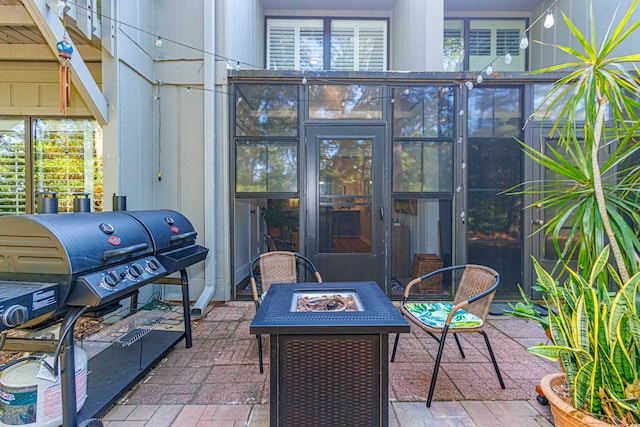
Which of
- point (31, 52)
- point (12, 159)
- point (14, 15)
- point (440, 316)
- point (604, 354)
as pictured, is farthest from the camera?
point (12, 159)

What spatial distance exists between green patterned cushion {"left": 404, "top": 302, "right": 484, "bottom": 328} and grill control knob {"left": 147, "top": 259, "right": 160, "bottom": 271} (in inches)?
74.8

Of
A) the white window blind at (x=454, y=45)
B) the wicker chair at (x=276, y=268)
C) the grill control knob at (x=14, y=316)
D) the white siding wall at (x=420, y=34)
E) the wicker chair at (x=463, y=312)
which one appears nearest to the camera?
the grill control knob at (x=14, y=316)

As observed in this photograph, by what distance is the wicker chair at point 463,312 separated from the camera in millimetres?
2135

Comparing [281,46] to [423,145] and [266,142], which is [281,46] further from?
[423,145]

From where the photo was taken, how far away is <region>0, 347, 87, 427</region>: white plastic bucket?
1.66m

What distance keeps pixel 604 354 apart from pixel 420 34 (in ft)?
14.9

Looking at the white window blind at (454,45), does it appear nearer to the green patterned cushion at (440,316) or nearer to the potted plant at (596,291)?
the potted plant at (596,291)

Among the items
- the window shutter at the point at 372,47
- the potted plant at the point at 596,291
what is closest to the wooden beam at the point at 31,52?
the window shutter at the point at 372,47

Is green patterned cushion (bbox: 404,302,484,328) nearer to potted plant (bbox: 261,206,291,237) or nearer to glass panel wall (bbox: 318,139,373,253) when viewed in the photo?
glass panel wall (bbox: 318,139,373,253)

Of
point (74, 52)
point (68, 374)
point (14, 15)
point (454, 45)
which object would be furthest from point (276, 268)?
point (454, 45)

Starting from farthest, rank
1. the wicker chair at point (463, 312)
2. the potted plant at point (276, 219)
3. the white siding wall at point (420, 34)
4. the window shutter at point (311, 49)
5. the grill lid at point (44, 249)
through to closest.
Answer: the potted plant at point (276, 219) < the window shutter at point (311, 49) < the white siding wall at point (420, 34) < the wicker chair at point (463, 312) < the grill lid at point (44, 249)

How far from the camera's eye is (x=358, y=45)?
593 centimetres

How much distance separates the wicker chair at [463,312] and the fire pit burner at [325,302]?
575 mm

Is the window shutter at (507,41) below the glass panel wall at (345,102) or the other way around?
the other way around
